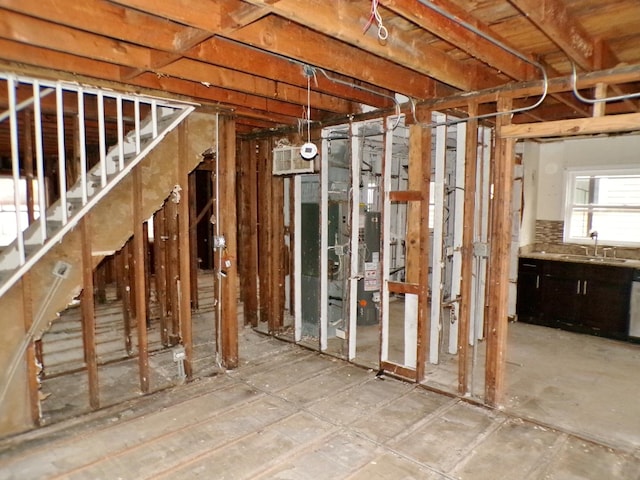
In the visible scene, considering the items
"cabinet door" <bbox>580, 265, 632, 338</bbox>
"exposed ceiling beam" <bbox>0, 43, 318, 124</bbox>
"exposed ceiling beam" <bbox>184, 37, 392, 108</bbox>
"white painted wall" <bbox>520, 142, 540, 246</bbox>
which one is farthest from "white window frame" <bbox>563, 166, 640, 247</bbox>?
"exposed ceiling beam" <bbox>0, 43, 318, 124</bbox>

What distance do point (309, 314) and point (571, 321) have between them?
129 inches

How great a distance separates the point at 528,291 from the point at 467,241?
9.02 feet

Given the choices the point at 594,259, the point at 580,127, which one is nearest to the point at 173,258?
the point at 580,127

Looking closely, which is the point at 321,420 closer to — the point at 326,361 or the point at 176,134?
the point at 326,361

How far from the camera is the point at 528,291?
18.0ft

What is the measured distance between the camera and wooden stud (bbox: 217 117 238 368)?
3801 mm

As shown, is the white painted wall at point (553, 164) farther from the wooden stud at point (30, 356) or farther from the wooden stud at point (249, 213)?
the wooden stud at point (30, 356)

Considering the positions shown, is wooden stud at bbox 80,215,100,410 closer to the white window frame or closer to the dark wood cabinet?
the dark wood cabinet

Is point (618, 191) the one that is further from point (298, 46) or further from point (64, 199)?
point (64, 199)

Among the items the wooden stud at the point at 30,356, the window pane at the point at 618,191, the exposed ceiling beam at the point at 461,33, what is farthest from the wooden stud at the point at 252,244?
the window pane at the point at 618,191

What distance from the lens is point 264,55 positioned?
2824mm

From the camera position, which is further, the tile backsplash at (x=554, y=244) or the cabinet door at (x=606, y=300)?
the tile backsplash at (x=554, y=244)

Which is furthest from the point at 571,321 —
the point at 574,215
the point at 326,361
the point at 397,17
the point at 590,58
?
the point at 397,17

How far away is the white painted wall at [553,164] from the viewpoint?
210 inches
